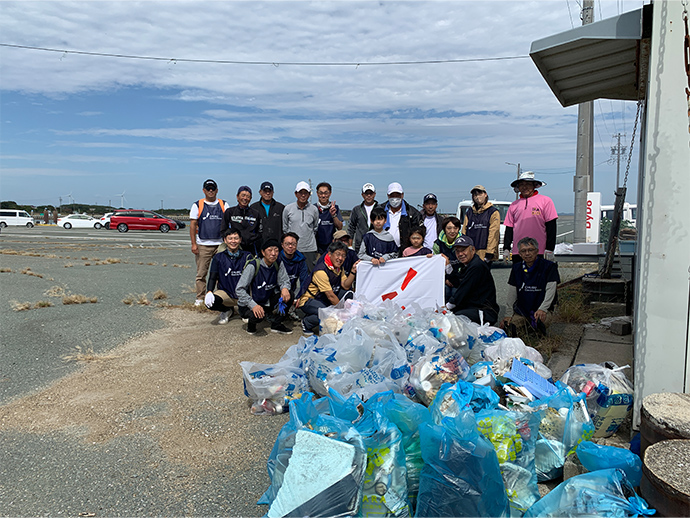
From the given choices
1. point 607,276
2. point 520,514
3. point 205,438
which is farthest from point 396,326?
point 607,276

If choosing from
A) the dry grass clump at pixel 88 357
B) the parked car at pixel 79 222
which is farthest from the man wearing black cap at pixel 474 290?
the parked car at pixel 79 222

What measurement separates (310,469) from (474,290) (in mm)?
3732

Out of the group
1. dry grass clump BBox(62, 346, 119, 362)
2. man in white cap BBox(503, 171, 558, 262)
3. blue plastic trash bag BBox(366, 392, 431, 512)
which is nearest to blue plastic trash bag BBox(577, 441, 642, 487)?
blue plastic trash bag BBox(366, 392, 431, 512)

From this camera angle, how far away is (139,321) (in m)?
7.20

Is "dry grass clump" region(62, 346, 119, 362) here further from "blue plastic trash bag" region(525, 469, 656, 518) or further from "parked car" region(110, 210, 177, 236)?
"parked car" region(110, 210, 177, 236)

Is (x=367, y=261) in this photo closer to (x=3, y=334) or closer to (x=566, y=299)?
(x=566, y=299)

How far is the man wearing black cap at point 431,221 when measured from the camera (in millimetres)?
6973

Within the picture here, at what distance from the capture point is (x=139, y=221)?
38906mm

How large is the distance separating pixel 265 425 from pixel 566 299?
5475 millimetres

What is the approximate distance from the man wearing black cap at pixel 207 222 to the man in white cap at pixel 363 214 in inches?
77.4

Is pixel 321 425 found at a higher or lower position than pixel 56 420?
higher

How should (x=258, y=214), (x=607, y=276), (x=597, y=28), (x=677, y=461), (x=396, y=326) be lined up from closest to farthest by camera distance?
(x=677, y=461), (x=597, y=28), (x=396, y=326), (x=258, y=214), (x=607, y=276)

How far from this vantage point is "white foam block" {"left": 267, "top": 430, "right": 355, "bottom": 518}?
2.30 m

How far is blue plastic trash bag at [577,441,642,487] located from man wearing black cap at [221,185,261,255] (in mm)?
5276
